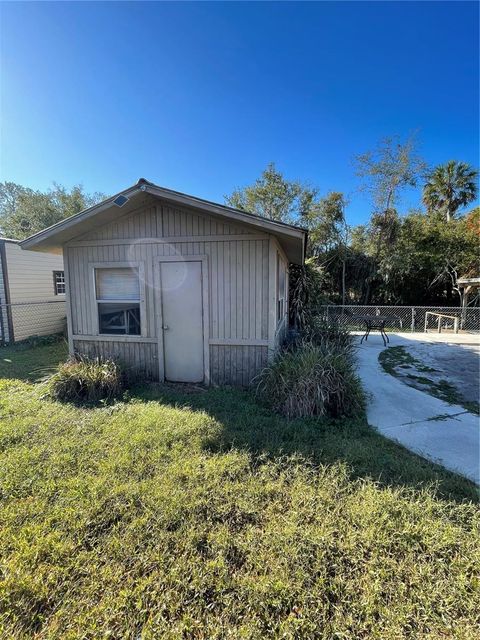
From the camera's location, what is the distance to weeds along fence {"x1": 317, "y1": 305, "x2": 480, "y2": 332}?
11828 millimetres

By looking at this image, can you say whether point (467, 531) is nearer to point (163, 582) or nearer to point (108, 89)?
point (163, 582)

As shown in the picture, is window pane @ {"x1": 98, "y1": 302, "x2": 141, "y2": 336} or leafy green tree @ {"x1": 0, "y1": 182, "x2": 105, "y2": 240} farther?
leafy green tree @ {"x1": 0, "y1": 182, "x2": 105, "y2": 240}

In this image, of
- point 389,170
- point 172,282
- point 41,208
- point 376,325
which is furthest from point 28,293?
point 389,170

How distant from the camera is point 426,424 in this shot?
12.5ft

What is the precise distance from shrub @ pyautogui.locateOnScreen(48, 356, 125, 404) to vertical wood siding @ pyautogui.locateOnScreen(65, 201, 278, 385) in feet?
3.40

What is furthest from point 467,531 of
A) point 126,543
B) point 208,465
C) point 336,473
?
point 126,543

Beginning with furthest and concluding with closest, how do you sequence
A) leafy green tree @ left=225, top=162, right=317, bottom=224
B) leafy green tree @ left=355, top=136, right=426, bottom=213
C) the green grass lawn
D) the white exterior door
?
leafy green tree @ left=225, top=162, right=317, bottom=224 < leafy green tree @ left=355, top=136, right=426, bottom=213 < the white exterior door < the green grass lawn

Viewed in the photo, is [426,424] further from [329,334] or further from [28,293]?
[28,293]

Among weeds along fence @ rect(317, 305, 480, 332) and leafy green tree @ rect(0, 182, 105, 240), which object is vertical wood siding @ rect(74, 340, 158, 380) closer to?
weeds along fence @ rect(317, 305, 480, 332)

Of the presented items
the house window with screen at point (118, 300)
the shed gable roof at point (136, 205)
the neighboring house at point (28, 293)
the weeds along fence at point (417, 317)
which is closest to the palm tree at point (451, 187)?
the weeds along fence at point (417, 317)

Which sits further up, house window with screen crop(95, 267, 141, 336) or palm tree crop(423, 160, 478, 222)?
palm tree crop(423, 160, 478, 222)

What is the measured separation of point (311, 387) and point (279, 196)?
1740cm

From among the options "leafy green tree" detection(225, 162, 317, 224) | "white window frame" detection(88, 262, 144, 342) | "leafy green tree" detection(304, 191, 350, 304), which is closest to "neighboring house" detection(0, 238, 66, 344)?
"white window frame" detection(88, 262, 144, 342)

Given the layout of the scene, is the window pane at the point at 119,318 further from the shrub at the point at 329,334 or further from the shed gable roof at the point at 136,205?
the shrub at the point at 329,334
